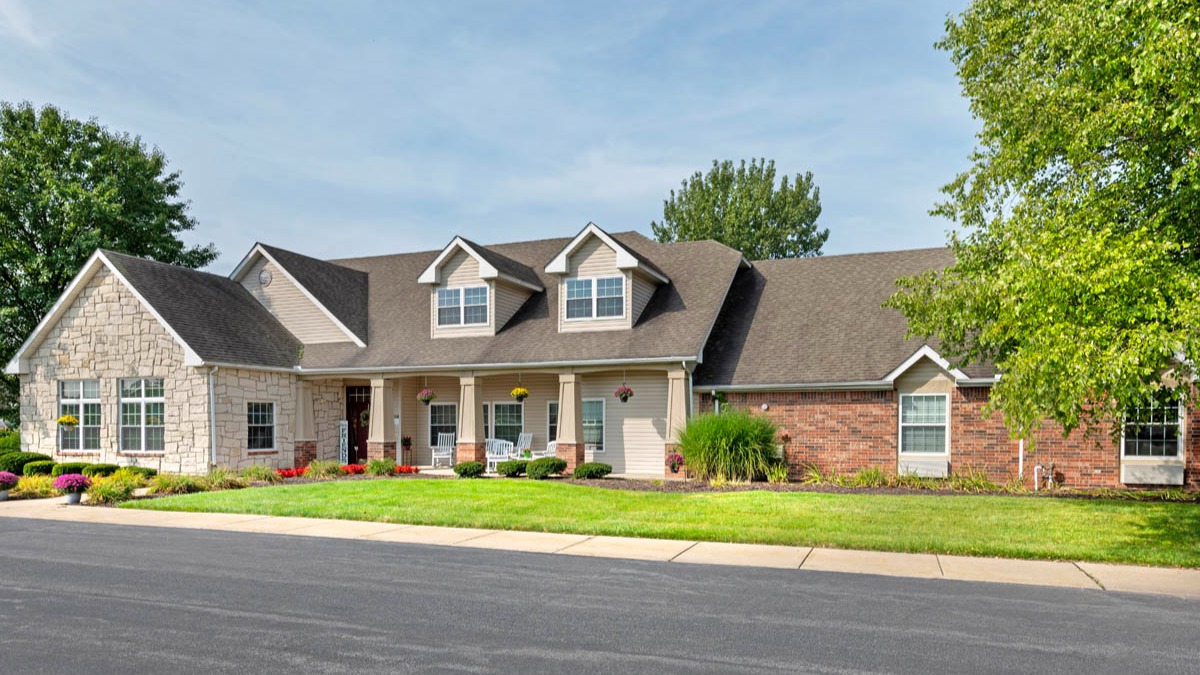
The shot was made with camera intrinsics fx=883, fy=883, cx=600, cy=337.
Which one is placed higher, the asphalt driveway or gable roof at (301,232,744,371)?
gable roof at (301,232,744,371)

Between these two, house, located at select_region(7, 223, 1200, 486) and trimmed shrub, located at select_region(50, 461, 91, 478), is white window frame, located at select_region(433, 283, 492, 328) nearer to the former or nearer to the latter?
house, located at select_region(7, 223, 1200, 486)

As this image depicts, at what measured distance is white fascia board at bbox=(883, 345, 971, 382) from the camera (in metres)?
19.8

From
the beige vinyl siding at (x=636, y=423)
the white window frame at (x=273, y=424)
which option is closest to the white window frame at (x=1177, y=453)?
the beige vinyl siding at (x=636, y=423)

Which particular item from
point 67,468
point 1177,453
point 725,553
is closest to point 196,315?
point 67,468

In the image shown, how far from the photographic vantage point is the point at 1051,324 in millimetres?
10594

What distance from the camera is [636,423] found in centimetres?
2406

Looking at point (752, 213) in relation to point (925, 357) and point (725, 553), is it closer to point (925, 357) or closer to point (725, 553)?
point (925, 357)

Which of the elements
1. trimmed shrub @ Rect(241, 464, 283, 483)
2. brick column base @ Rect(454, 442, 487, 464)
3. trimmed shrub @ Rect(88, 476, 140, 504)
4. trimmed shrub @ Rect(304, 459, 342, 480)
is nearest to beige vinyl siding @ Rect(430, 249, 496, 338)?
brick column base @ Rect(454, 442, 487, 464)

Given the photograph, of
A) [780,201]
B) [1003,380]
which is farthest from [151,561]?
[780,201]

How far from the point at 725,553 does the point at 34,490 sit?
53.1 feet

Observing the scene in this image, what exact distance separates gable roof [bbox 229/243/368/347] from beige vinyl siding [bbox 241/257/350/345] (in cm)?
20

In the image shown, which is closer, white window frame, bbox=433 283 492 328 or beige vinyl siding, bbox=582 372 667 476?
beige vinyl siding, bbox=582 372 667 476

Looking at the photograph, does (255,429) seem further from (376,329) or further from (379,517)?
(379,517)

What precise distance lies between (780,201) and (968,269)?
115 ft
